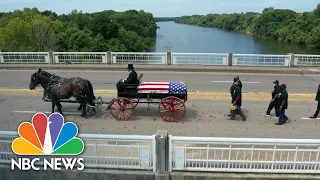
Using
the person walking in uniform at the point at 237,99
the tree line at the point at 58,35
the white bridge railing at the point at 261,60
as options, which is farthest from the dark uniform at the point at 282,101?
the tree line at the point at 58,35

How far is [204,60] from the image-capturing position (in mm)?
20609

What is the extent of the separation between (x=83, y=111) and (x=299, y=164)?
731 centimetres

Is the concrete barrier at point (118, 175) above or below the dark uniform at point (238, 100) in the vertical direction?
below

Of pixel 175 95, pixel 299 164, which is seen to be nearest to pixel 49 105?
pixel 175 95

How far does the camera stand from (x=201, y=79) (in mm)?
17266

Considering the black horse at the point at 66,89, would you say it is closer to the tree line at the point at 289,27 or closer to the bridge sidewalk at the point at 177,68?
the bridge sidewalk at the point at 177,68

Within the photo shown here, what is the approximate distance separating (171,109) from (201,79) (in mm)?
7265

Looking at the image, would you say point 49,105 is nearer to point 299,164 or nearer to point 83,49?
point 299,164

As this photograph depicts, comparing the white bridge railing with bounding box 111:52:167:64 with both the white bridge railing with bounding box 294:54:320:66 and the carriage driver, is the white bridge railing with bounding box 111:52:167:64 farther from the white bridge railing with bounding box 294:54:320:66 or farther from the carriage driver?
the carriage driver

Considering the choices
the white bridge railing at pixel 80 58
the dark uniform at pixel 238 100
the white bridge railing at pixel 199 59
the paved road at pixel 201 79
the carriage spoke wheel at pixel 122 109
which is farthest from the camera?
the white bridge railing at pixel 80 58

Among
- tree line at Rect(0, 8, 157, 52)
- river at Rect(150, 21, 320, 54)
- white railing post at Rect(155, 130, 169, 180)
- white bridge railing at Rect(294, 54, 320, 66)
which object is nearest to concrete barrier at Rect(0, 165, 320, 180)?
white railing post at Rect(155, 130, 169, 180)

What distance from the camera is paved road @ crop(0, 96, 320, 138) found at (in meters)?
9.59

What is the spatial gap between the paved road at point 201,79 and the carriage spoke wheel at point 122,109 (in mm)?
4581

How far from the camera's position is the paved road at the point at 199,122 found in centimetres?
959
